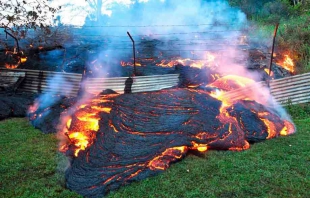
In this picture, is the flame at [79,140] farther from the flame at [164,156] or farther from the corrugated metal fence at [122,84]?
the corrugated metal fence at [122,84]

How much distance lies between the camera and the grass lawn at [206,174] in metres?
4.00

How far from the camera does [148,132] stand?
5512mm

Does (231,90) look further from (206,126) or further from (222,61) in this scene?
(222,61)

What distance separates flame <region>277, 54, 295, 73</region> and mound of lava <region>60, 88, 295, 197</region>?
16.7ft

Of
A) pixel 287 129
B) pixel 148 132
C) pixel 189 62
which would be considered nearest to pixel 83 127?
pixel 148 132

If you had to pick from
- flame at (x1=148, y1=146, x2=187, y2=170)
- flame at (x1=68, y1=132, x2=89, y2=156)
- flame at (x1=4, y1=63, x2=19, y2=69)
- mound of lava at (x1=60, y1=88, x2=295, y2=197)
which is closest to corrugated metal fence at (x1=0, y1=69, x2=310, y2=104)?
flame at (x1=4, y1=63, x2=19, y2=69)

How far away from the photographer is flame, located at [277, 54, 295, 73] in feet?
36.7

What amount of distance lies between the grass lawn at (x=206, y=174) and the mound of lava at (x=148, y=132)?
0.21m

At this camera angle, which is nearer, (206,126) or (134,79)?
(206,126)

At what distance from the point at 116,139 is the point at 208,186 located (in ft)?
6.36

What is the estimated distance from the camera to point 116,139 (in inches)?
209

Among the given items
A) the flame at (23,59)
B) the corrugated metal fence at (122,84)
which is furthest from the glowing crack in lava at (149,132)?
the flame at (23,59)

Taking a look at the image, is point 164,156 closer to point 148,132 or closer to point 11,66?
point 148,132

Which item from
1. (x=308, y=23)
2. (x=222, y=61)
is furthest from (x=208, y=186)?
(x=308, y=23)
